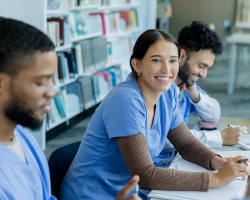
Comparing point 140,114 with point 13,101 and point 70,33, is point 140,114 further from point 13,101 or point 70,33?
point 70,33

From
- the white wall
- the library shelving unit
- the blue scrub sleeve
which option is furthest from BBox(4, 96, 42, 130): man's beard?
the library shelving unit

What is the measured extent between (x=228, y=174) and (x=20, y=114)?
757 mm

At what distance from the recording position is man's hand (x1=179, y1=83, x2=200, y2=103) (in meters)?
2.01

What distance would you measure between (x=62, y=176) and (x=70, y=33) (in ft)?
8.11

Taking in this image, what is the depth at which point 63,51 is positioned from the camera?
3652mm

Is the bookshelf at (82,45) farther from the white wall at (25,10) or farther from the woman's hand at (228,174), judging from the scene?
the woman's hand at (228,174)

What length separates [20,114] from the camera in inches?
34.2

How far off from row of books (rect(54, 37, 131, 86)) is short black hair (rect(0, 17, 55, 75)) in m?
2.58

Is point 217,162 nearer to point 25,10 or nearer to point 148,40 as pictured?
point 148,40

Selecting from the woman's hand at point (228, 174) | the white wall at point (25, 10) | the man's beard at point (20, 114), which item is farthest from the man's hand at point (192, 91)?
the white wall at point (25, 10)

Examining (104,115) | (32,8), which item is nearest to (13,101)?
(104,115)

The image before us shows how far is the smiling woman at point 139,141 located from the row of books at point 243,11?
773 cm

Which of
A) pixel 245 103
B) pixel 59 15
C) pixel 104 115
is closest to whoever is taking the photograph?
pixel 104 115

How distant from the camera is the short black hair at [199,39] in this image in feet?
6.27
